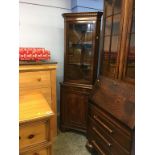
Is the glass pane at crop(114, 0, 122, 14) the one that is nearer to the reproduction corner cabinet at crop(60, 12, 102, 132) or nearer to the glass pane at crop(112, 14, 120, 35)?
the glass pane at crop(112, 14, 120, 35)

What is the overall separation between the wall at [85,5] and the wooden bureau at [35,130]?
5.88 ft

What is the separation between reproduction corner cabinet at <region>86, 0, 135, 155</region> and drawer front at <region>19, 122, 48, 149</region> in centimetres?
69

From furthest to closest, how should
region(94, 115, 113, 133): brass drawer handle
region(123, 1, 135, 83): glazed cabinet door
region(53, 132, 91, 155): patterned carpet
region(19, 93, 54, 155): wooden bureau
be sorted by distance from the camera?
region(53, 132, 91, 155): patterned carpet → region(94, 115, 113, 133): brass drawer handle → region(123, 1, 135, 83): glazed cabinet door → region(19, 93, 54, 155): wooden bureau

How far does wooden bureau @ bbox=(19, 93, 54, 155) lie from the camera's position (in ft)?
3.72

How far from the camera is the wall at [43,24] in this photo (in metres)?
2.31

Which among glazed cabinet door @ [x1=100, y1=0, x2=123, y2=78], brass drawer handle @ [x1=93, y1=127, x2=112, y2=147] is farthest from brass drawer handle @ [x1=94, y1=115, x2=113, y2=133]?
glazed cabinet door @ [x1=100, y1=0, x2=123, y2=78]

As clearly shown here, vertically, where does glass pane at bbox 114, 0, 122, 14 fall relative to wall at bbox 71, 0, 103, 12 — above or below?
below

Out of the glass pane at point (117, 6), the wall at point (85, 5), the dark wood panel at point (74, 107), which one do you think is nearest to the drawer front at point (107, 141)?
the dark wood panel at point (74, 107)

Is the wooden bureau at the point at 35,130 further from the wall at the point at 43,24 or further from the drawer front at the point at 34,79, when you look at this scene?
the wall at the point at 43,24
